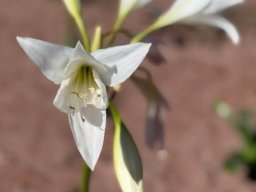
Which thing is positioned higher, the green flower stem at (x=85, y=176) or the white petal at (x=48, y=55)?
the white petal at (x=48, y=55)

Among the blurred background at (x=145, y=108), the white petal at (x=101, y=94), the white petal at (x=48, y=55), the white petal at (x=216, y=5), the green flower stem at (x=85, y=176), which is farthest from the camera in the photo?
the blurred background at (x=145, y=108)

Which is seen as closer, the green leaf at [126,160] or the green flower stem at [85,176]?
the green leaf at [126,160]

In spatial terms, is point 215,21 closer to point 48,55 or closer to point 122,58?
point 122,58

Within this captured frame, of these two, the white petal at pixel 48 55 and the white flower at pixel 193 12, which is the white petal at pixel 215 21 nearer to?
the white flower at pixel 193 12

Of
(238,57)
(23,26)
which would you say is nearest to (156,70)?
(238,57)

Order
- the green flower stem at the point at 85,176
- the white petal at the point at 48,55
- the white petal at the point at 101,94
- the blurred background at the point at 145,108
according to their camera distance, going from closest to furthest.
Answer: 1. the white petal at the point at 48,55
2. the white petal at the point at 101,94
3. the green flower stem at the point at 85,176
4. the blurred background at the point at 145,108

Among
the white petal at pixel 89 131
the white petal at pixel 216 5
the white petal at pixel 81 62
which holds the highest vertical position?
the white petal at pixel 81 62

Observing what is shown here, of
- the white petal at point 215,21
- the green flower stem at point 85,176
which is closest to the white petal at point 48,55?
the green flower stem at point 85,176
